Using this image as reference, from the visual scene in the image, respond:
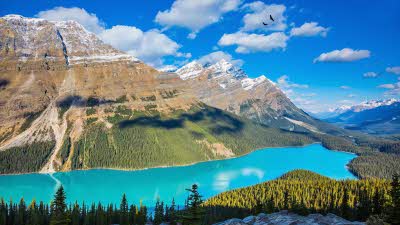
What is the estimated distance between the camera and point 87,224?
102m

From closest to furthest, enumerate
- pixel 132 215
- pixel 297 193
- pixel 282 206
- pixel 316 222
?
pixel 316 222, pixel 132 215, pixel 282 206, pixel 297 193

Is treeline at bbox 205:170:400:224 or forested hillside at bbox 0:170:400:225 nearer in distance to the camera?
forested hillside at bbox 0:170:400:225

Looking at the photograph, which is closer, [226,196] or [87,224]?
[87,224]

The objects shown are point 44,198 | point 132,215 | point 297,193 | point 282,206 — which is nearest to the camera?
point 132,215

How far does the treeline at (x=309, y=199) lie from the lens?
345 feet

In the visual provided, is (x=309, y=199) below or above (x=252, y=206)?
above

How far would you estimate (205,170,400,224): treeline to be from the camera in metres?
105

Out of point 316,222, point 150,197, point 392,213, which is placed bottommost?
point 150,197

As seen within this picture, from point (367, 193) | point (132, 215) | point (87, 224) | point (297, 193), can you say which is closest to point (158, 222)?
point (132, 215)

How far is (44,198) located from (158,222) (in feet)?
311

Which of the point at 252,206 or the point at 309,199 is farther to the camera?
the point at 309,199

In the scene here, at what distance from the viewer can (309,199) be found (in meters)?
130

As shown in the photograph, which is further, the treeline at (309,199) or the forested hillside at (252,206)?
the treeline at (309,199)

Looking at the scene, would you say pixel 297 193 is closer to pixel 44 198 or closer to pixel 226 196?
pixel 226 196
